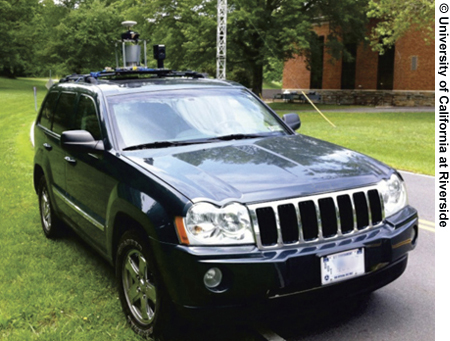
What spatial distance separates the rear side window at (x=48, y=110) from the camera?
605 centimetres

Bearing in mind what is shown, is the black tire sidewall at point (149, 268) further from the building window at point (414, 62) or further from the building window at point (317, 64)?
the building window at point (414, 62)

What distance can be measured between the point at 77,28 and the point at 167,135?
189 ft

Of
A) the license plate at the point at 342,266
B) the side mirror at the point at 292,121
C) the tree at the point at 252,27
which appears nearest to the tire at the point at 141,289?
the license plate at the point at 342,266

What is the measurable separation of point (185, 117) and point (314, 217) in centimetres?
176

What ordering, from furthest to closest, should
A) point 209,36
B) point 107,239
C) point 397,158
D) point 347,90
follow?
point 347,90
point 209,36
point 397,158
point 107,239

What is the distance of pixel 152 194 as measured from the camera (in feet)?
11.4

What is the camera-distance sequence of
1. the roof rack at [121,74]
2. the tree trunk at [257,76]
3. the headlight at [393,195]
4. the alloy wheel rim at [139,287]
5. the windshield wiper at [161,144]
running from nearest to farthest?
the alloy wheel rim at [139,287]
the headlight at [393,195]
the windshield wiper at [161,144]
the roof rack at [121,74]
the tree trunk at [257,76]

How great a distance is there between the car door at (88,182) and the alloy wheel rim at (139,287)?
580mm

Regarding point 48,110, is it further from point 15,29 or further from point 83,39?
point 15,29

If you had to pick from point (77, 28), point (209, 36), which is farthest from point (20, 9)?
point (209, 36)

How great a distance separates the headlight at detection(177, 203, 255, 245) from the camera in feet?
10.5

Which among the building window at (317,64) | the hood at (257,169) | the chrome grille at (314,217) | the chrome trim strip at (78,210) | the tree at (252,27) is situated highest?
the tree at (252,27)

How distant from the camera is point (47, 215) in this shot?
6.20 meters

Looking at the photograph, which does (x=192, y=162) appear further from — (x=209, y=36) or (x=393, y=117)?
(x=209, y=36)
